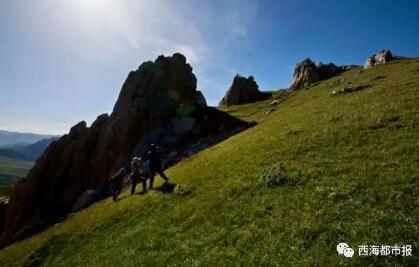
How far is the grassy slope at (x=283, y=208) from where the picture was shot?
58.3 ft

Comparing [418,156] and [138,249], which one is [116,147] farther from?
[418,156]

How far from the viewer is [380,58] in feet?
301

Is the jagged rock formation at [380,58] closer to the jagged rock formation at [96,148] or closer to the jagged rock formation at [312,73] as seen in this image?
the jagged rock formation at [312,73]

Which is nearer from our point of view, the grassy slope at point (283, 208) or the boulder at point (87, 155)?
the grassy slope at point (283, 208)

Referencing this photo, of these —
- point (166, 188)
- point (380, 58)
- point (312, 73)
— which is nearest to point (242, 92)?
point (312, 73)

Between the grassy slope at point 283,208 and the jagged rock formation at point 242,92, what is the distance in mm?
81413

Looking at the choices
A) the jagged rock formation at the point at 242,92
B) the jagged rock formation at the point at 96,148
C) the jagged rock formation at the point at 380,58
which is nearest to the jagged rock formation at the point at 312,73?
the jagged rock formation at the point at 380,58

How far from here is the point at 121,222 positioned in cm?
3095

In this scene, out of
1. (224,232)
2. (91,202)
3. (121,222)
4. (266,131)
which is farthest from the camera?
(91,202)

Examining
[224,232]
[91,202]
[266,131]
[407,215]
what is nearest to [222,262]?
[224,232]

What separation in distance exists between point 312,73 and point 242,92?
25.0 metres

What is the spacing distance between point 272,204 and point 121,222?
13.7m

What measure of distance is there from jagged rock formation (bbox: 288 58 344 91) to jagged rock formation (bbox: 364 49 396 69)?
455 inches

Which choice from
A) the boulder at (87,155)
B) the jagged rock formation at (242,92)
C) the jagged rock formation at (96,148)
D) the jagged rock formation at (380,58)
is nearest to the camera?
the jagged rock formation at (96,148)
